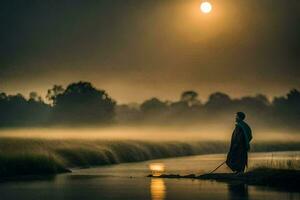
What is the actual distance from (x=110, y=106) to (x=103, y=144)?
71321 millimetres

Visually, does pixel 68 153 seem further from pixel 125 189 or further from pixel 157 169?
pixel 125 189

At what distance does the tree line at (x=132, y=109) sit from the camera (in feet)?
455

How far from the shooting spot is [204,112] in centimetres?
16838

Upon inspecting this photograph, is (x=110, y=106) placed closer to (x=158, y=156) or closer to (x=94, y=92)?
(x=94, y=92)

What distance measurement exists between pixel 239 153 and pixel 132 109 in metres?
149

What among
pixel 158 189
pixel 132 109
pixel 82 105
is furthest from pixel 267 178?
pixel 132 109

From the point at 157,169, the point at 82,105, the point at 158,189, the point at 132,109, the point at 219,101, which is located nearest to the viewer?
the point at 158,189

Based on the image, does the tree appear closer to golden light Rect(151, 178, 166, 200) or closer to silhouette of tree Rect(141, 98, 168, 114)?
silhouette of tree Rect(141, 98, 168, 114)

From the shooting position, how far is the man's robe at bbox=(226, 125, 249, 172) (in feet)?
146

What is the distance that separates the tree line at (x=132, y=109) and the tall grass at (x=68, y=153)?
48855 millimetres

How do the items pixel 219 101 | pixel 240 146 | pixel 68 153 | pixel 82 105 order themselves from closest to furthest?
pixel 240 146 < pixel 68 153 < pixel 82 105 < pixel 219 101

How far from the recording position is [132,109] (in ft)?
633

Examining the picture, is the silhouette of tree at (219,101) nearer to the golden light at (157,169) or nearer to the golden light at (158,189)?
the golden light at (157,169)

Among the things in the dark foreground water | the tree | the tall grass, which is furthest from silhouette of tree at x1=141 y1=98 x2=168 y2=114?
the dark foreground water
